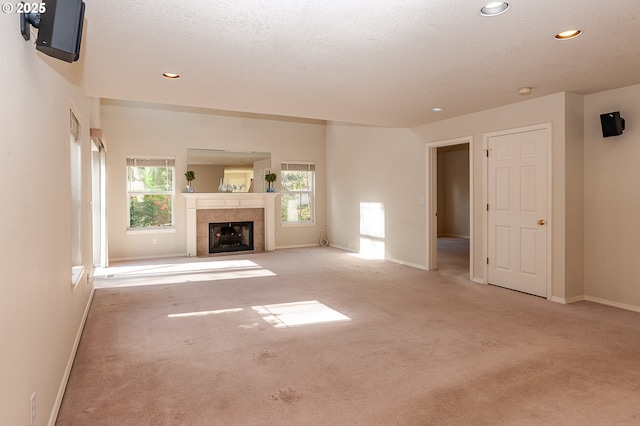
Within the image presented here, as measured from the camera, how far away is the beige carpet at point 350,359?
7.38 feet

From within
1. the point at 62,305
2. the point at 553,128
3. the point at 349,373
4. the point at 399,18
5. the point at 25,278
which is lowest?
the point at 349,373

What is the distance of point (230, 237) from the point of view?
8625mm

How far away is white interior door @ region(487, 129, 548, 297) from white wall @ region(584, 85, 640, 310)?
495 mm

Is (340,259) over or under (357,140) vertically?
under

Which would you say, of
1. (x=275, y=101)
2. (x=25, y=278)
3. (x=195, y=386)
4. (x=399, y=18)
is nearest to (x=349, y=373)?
(x=195, y=386)

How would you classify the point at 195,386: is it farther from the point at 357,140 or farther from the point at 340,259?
the point at 357,140

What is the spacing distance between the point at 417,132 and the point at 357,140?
6.40ft

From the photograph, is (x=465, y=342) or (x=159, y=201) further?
(x=159, y=201)

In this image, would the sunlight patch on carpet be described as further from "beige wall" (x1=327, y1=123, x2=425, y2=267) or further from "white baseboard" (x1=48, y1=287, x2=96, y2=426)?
"beige wall" (x1=327, y1=123, x2=425, y2=267)

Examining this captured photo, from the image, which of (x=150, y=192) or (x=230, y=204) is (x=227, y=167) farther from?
(x=150, y=192)

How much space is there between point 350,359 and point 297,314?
3.99ft

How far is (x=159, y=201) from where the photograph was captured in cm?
786

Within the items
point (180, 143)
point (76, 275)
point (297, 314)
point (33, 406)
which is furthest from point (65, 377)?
point (180, 143)

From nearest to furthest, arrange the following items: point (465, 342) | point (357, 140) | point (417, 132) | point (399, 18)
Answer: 1. point (399, 18)
2. point (465, 342)
3. point (417, 132)
4. point (357, 140)
